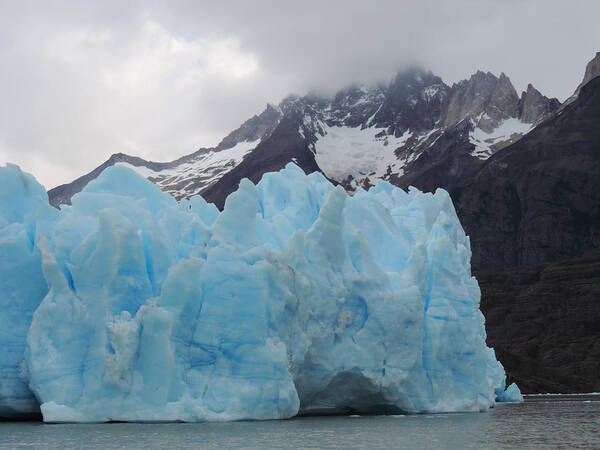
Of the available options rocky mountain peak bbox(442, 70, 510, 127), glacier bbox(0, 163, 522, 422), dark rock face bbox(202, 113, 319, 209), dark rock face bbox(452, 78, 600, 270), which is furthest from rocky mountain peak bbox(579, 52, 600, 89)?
glacier bbox(0, 163, 522, 422)

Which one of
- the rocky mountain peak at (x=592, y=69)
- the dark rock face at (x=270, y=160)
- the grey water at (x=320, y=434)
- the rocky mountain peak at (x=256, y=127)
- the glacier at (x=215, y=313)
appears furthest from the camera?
the rocky mountain peak at (x=256, y=127)

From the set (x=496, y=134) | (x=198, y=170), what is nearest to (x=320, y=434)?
(x=496, y=134)

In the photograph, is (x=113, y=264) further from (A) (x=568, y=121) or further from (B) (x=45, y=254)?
(A) (x=568, y=121)

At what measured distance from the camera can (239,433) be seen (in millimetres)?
Answer: 17953

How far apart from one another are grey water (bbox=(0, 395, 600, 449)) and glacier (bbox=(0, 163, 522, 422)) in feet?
2.86

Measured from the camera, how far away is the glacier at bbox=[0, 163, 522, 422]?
19938 millimetres

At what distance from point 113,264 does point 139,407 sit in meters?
3.61

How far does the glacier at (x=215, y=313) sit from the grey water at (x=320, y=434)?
87 cm

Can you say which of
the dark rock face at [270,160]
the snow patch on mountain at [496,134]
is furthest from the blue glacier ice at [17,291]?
the snow patch on mountain at [496,134]

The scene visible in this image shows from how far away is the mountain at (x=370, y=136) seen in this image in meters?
125

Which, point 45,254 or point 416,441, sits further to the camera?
point 45,254

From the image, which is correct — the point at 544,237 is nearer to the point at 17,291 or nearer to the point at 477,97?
the point at 477,97

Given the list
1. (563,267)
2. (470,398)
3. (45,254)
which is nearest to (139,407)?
(45,254)

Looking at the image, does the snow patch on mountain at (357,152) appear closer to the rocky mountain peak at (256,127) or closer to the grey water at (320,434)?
the rocky mountain peak at (256,127)
